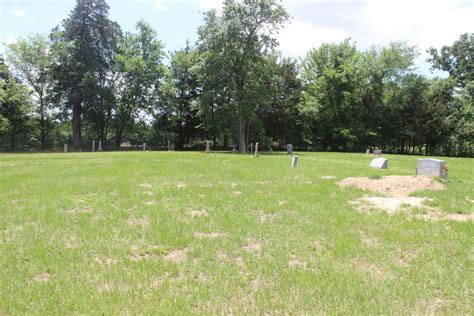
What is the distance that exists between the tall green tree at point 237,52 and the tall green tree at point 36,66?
22.0 m

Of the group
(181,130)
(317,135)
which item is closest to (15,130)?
(181,130)

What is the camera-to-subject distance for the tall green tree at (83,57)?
40.1 metres

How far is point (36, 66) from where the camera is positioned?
42.8 meters

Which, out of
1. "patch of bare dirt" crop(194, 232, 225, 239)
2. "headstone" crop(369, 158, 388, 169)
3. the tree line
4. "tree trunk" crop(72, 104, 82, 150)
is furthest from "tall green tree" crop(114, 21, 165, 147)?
"patch of bare dirt" crop(194, 232, 225, 239)

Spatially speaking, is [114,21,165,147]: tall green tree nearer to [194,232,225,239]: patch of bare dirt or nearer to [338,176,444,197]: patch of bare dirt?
[338,176,444,197]: patch of bare dirt

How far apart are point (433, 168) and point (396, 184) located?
265 cm

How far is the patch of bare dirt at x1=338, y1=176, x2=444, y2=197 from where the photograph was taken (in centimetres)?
1004

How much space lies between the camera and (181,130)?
46938 millimetres

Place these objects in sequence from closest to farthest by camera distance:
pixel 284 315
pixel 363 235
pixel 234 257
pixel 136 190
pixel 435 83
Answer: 1. pixel 284 315
2. pixel 234 257
3. pixel 363 235
4. pixel 136 190
5. pixel 435 83

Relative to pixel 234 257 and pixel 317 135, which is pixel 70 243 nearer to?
pixel 234 257

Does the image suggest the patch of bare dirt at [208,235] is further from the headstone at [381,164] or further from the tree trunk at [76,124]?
the tree trunk at [76,124]

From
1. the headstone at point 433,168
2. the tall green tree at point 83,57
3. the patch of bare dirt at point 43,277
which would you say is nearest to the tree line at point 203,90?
the tall green tree at point 83,57

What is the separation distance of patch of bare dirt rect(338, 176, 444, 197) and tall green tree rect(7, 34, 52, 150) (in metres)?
41.8

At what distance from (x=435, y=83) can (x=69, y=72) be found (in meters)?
45.6
